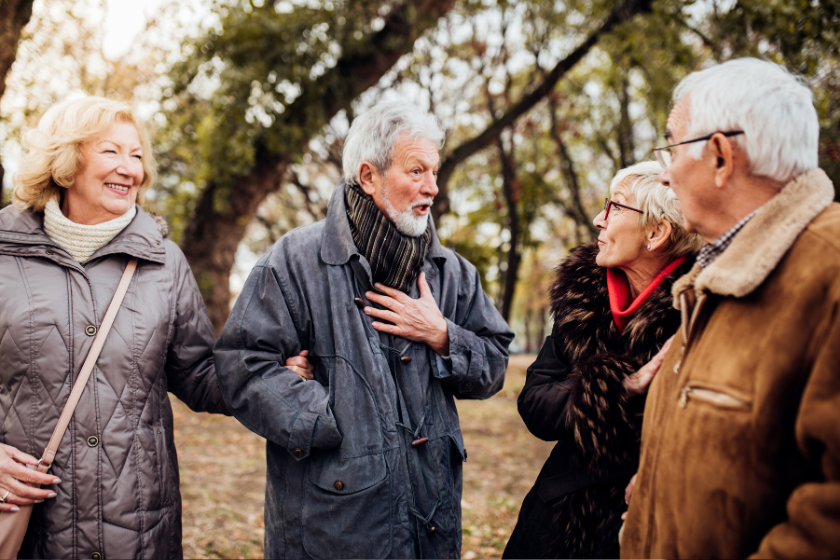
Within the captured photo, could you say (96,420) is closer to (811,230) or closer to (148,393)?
(148,393)

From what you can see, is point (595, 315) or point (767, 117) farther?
point (595, 315)

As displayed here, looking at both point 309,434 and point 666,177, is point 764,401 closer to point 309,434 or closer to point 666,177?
point 666,177

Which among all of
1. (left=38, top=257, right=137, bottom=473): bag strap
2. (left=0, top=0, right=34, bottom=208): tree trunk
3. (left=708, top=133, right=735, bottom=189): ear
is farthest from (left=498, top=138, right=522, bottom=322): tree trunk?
(left=708, top=133, right=735, bottom=189): ear

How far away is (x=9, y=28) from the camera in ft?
16.1

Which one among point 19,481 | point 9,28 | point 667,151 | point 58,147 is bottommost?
point 19,481

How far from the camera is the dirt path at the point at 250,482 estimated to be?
14.8 ft

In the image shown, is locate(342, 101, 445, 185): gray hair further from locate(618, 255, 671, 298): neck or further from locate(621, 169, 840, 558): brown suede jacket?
locate(621, 169, 840, 558): brown suede jacket

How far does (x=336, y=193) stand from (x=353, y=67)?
668 centimetres

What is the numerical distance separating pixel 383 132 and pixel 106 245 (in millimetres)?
1277

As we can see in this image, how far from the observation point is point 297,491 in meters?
2.26

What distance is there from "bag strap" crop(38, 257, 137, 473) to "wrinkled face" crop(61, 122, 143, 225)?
38cm

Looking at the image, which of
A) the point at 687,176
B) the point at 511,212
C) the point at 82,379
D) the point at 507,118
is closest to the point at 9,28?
the point at 82,379

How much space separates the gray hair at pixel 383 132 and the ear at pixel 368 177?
2 centimetres

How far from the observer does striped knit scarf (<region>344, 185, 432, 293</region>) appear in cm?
242
